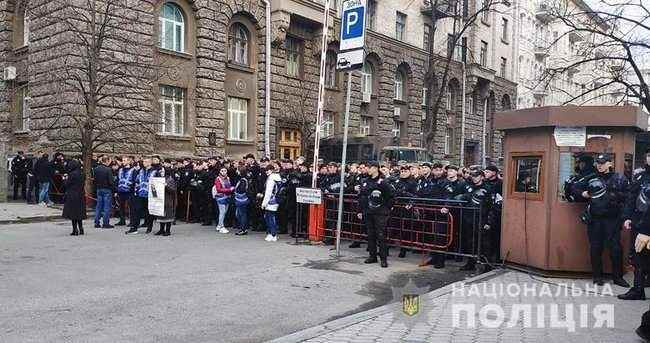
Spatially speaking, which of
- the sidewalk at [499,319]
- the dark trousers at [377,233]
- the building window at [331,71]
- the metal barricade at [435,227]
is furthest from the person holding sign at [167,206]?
the building window at [331,71]

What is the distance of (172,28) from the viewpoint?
23.2 meters

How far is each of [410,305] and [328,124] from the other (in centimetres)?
2482

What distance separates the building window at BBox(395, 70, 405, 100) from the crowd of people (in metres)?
21.7

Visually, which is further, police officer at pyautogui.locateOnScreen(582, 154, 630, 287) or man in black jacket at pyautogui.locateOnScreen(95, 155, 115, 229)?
man in black jacket at pyautogui.locateOnScreen(95, 155, 115, 229)

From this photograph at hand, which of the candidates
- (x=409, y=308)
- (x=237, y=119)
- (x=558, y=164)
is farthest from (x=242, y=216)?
(x=237, y=119)

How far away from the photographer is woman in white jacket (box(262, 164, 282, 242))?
1225cm

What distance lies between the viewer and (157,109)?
2245 cm

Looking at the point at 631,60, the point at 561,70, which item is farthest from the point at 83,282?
the point at 631,60

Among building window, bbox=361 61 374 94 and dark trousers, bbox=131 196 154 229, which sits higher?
building window, bbox=361 61 374 94

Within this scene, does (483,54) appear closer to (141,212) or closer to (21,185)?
(21,185)

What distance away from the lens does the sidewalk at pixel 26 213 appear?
49.4 feet

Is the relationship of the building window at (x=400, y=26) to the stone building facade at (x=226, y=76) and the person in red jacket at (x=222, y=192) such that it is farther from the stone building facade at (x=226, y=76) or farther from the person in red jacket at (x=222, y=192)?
the person in red jacket at (x=222, y=192)

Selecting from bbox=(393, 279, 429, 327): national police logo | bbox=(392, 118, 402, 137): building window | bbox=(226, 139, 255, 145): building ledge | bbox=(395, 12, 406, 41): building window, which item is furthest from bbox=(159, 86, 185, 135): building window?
bbox=(393, 279, 429, 327): national police logo

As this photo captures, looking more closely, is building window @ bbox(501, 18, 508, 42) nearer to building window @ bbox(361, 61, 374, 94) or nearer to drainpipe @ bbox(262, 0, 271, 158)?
building window @ bbox(361, 61, 374, 94)
